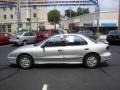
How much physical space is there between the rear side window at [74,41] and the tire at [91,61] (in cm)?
61

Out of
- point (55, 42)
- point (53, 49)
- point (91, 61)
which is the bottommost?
point (91, 61)

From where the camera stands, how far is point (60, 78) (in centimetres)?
978

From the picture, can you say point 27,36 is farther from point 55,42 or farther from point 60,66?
point 55,42

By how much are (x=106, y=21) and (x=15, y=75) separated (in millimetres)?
51692

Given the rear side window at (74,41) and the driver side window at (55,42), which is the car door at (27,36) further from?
the rear side window at (74,41)

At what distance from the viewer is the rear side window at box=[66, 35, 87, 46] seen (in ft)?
39.2

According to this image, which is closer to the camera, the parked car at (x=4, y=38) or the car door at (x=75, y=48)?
the car door at (x=75, y=48)

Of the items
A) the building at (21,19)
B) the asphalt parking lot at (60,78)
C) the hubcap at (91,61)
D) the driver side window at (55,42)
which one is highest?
the building at (21,19)

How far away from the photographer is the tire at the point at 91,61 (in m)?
11.9

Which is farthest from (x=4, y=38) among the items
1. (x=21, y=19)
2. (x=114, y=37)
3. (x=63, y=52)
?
(x=21, y=19)

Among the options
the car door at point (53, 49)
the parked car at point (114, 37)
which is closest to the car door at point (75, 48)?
the car door at point (53, 49)

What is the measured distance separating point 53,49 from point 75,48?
91 cm

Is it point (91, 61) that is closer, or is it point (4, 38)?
point (91, 61)

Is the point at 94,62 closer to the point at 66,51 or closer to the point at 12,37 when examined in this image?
the point at 66,51
